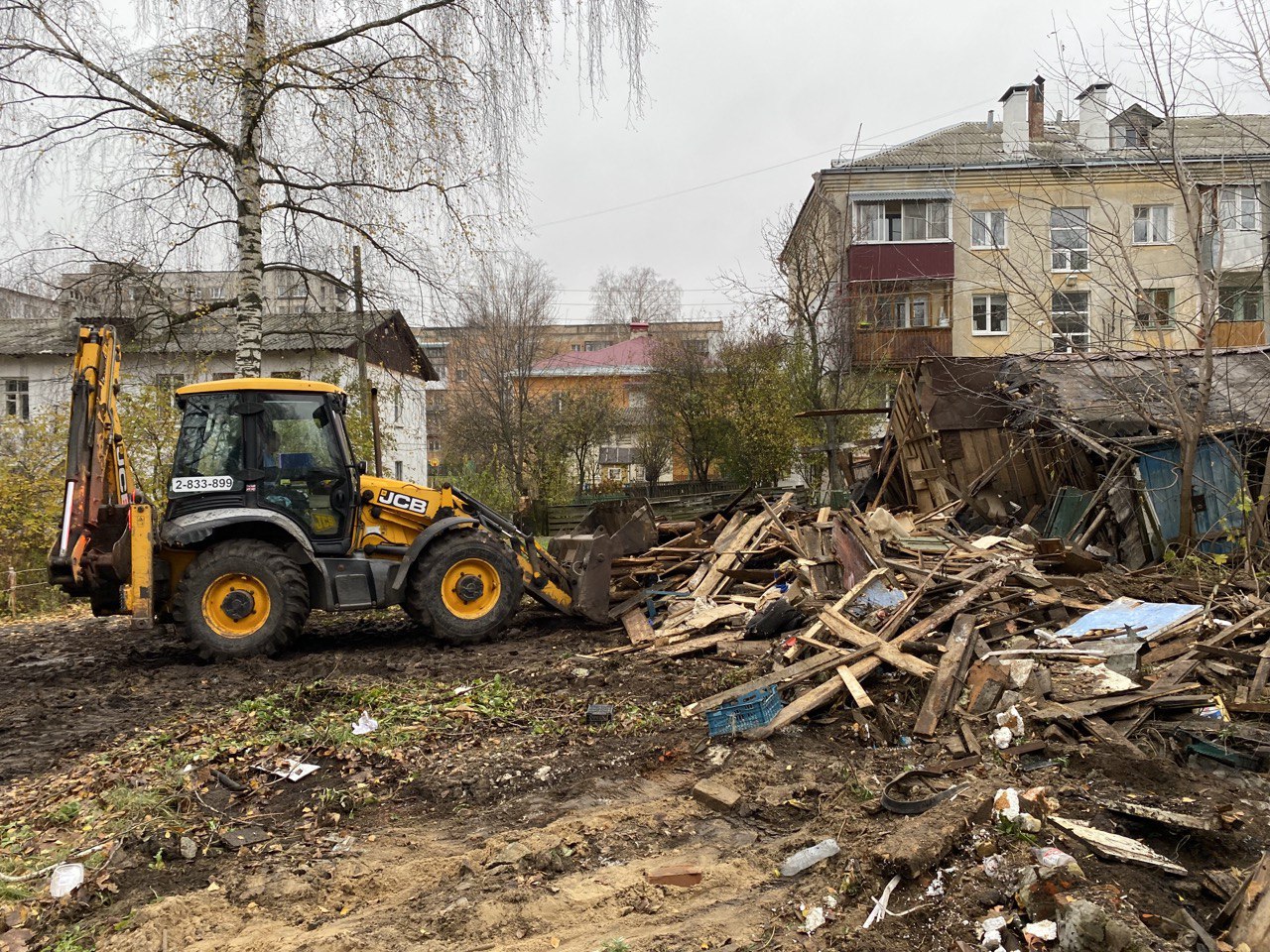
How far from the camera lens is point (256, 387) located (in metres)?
8.39

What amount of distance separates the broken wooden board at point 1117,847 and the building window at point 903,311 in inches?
883

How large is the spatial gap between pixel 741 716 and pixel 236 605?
4.90 meters

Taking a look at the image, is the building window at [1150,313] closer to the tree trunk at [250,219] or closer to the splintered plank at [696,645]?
the splintered plank at [696,645]

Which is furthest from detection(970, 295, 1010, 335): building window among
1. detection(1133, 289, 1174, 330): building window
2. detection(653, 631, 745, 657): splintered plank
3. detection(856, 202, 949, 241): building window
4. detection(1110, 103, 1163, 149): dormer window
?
detection(653, 631, 745, 657): splintered plank

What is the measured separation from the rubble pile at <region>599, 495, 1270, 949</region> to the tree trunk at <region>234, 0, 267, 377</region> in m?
6.36

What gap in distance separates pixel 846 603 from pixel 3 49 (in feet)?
39.2

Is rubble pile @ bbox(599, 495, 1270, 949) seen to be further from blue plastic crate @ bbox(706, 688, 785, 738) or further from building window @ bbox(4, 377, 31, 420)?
building window @ bbox(4, 377, 31, 420)

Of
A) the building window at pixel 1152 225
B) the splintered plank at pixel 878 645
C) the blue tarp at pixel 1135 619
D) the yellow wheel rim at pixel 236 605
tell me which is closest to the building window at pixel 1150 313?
the blue tarp at pixel 1135 619

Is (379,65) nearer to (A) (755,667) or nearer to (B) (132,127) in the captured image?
(B) (132,127)

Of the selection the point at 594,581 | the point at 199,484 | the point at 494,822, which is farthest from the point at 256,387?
the point at 494,822

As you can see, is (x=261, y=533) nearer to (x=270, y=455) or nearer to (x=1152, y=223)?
(x=270, y=455)

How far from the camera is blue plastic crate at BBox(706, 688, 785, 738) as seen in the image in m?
5.89

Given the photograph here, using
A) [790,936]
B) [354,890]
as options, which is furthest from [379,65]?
[790,936]

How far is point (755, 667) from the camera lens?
7145mm
